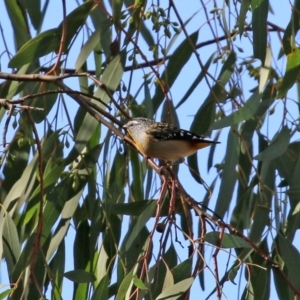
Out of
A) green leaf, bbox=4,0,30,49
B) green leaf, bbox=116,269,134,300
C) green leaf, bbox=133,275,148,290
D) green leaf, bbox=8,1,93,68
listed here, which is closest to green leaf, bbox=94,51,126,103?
green leaf, bbox=8,1,93,68

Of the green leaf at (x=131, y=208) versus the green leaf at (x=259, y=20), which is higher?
the green leaf at (x=259, y=20)

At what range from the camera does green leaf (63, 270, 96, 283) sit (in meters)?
2.71

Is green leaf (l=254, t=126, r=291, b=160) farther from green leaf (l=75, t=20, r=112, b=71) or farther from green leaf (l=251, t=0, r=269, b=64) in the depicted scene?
green leaf (l=75, t=20, r=112, b=71)

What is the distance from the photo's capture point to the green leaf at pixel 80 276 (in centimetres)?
271

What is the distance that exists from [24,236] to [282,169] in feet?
3.13

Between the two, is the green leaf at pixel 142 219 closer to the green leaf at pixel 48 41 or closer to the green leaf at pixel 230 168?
the green leaf at pixel 230 168

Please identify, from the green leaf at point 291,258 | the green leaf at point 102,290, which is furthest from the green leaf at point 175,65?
the green leaf at point 102,290

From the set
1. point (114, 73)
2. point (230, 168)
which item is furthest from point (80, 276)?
point (114, 73)

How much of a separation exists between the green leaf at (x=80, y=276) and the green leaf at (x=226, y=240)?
17.5 inches

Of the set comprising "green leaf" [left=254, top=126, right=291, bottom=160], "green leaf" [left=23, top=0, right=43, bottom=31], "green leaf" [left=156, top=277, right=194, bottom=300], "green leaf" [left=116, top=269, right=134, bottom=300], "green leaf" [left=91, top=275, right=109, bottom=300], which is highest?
"green leaf" [left=23, top=0, right=43, bottom=31]

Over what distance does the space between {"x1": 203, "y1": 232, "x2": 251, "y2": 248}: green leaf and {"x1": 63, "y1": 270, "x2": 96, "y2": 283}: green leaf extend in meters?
0.44

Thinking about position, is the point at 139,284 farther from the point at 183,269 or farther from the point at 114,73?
the point at 114,73

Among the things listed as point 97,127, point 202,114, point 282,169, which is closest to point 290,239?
point 282,169

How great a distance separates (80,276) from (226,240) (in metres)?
0.50
